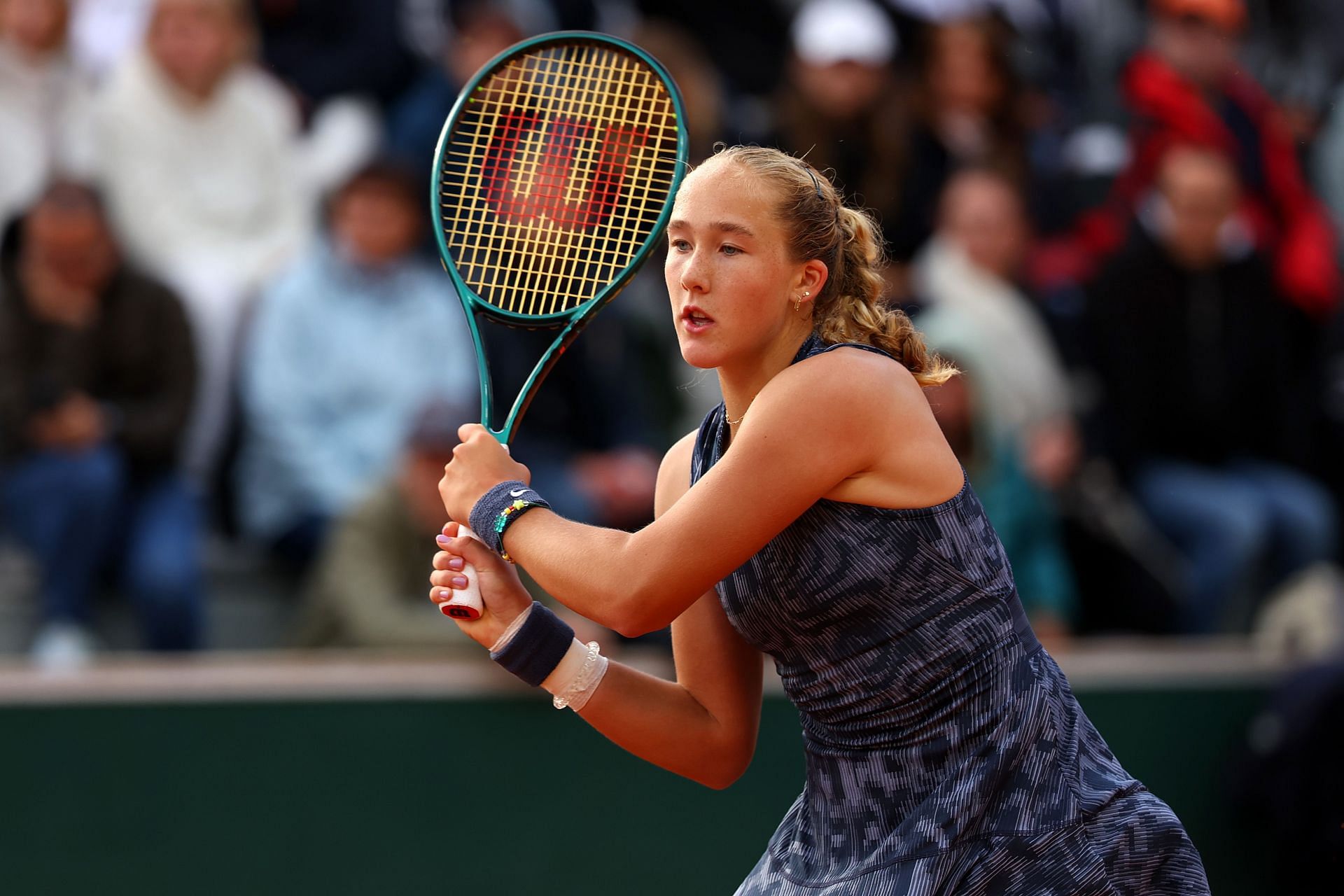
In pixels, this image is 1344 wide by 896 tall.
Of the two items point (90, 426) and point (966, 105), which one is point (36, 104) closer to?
point (90, 426)

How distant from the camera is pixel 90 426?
16.5 feet

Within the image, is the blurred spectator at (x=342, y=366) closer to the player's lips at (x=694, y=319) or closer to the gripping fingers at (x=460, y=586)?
the gripping fingers at (x=460, y=586)

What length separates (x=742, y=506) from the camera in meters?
2.27

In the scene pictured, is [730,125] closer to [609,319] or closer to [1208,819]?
[609,319]

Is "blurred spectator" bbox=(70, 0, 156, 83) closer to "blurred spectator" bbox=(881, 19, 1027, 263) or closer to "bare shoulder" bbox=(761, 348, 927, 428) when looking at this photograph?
"blurred spectator" bbox=(881, 19, 1027, 263)

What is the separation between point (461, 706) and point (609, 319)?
1398 millimetres

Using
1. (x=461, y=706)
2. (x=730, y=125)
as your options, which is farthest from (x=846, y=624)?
(x=730, y=125)

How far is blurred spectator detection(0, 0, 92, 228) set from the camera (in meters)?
5.48

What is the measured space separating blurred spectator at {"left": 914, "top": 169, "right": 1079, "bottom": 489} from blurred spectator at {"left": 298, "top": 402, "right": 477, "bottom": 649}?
1.61m

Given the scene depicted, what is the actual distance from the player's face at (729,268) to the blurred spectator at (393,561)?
265cm

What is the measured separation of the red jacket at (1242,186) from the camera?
6.36 metres

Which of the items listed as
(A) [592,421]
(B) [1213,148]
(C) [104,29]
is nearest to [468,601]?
(A) [592,421]

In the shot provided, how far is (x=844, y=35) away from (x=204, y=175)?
86.3 inches

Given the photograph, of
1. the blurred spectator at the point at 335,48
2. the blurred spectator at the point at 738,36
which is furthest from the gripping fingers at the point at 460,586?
the blurred spectator at the point at 738,36
